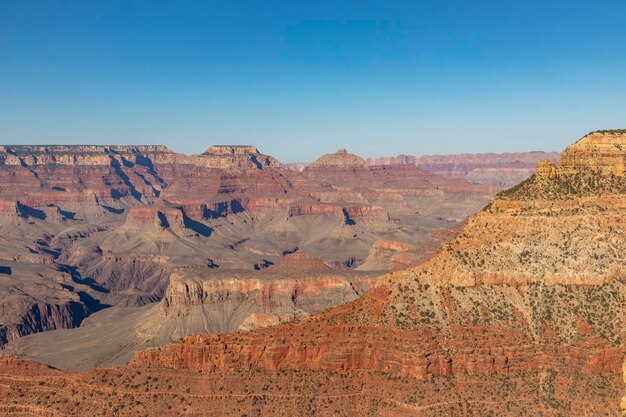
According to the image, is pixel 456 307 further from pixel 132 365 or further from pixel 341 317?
pixel 132 365

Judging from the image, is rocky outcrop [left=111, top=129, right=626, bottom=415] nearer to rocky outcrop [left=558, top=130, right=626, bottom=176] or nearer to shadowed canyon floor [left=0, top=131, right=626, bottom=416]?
shadowed canyon floor [left=0, top=131, right=626, bottom=416]

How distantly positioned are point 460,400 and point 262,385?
745 inches

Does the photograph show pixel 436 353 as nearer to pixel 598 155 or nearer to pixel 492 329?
pixel 492 329

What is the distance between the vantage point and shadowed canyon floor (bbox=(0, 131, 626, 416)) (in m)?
58.1

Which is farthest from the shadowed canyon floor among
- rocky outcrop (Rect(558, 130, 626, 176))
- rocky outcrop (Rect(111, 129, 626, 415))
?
rocky outcrop (Rect(558, 130, 626, 176))

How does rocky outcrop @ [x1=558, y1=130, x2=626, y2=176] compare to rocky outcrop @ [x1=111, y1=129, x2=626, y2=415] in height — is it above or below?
above

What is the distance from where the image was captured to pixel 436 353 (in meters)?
59.5

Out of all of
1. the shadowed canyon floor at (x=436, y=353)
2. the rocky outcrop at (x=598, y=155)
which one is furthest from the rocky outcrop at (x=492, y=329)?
the rocky outcrop at (x=598, y=155)

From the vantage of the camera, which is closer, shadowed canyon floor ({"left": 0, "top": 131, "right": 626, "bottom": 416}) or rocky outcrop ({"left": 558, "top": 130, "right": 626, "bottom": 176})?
shadowed canyon floor ({"left": 0, "top": 131, "right": 626, "bottom": 416})

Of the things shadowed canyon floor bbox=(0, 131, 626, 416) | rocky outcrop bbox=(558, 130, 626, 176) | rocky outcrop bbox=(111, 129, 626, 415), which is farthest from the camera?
rocky outcrop bbox=(558, 130, 626, 176)

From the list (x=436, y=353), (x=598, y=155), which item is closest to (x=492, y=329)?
(x=436, y=353)

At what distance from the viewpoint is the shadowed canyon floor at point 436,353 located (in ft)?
191

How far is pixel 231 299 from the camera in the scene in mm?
152500

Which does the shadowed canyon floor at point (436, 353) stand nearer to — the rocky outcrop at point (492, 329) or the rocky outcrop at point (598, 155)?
the rocky outcrop at point (492, 329)
